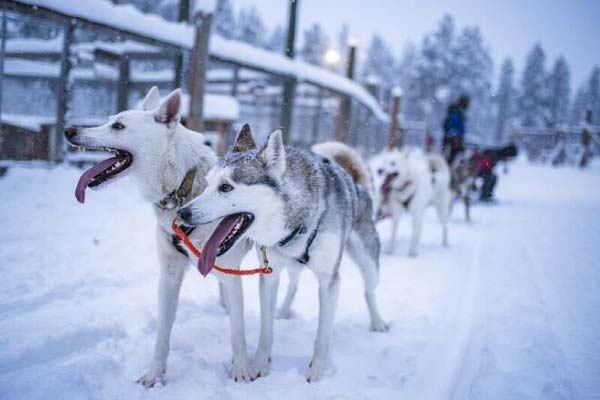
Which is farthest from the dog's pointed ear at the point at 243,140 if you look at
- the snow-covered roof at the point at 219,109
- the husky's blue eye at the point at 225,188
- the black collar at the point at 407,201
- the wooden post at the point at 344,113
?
the wooden post at the point at 344,113

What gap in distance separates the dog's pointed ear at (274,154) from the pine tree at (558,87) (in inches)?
1868

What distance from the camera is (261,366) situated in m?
2.33

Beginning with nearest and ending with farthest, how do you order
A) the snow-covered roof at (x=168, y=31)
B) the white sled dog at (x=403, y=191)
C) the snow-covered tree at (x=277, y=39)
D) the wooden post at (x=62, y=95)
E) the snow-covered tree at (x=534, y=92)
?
the snow-covered roof at (x=168, y=31) < the white sled dog at (x=403, y=191) < the wooden post at (x=62, y=95) < the snow-covered tree at (x=534, y=92) < the snow-covered tree at (x=277, y=39)

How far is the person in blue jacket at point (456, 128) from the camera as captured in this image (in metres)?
9.26

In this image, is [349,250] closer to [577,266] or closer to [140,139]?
[140,139]

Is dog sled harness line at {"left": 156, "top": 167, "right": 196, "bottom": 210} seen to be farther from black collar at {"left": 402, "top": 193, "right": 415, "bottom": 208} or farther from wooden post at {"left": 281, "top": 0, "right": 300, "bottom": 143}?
wooden post at {"left": 281, "top": 0, "right": 300, "bottom": 143}

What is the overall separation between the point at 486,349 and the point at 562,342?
1.88ft

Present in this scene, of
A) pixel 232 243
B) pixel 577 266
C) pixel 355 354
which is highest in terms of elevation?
pixel 232 243

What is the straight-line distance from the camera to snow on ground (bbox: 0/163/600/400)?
2.18m

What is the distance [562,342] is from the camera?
9.01 feet

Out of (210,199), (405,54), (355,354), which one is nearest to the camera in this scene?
(210,199)

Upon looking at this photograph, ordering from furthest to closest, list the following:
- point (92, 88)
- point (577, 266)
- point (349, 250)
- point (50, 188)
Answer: point (92, 88), point (50, 188), point (577, 266), point (349, 250)

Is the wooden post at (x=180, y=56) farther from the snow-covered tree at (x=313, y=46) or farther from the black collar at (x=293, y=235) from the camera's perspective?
the snow-covered tree at (x=313, y=46)

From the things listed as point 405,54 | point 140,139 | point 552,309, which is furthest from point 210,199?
point 405,54
